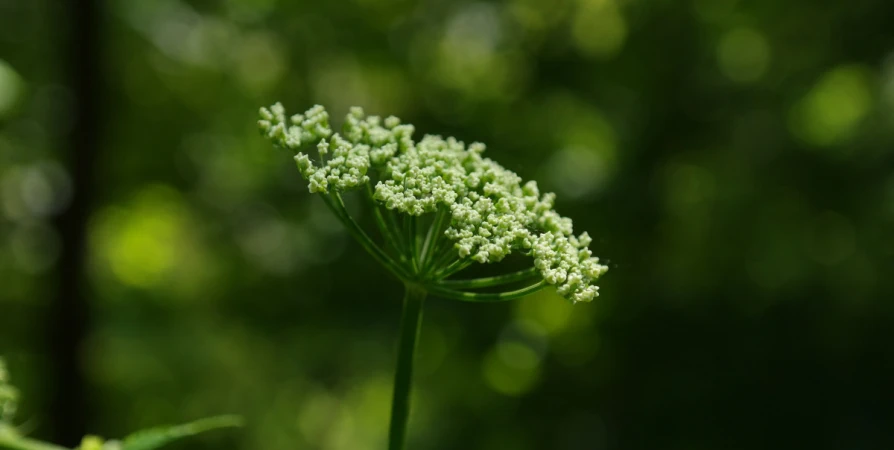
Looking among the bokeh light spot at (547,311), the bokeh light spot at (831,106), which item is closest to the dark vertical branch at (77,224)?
the bokeh light spot at (547,311)

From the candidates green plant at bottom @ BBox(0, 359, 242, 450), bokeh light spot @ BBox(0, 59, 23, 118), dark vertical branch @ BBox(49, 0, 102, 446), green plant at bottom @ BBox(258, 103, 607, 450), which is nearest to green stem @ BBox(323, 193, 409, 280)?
green plant at bottom @ BBox(258, 103, 607, 450)

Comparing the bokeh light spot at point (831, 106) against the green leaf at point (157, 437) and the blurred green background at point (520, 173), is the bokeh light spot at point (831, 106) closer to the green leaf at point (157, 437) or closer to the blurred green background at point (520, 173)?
the blurred green background at point (520, 173)

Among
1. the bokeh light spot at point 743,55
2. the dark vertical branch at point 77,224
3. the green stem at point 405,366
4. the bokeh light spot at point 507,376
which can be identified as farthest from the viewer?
the bokeh light spot at point 507,376

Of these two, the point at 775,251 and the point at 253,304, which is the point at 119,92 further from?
the point at 775,251

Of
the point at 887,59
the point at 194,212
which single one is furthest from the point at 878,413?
the point at 194,212

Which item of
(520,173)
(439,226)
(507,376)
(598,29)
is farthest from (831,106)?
(439,226)

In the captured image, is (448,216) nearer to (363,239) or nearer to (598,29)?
(363,239)
